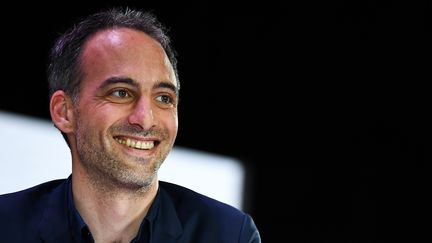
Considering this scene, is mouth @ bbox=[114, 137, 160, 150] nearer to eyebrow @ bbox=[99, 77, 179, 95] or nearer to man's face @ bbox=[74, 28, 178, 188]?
man's face @ bbox=[74, 28, 178, 188]

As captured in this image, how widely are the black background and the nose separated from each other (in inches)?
36.0

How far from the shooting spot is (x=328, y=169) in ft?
9.21

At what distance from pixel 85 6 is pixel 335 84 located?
43.1 inches

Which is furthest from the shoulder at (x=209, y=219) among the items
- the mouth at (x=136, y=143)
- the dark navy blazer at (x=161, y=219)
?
the mouth at (x=136, y=143)

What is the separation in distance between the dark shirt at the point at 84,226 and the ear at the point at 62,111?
178mm

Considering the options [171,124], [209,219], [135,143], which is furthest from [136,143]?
[209,219]

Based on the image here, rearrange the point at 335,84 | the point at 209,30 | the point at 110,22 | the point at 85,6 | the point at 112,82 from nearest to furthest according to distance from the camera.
A: the point at 112,82, the point at 110,22, the point at 85,6, the point at 209,30, the point at 335,84

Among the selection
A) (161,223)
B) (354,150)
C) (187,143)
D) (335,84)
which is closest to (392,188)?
(354,150)

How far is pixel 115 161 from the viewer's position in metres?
1.58

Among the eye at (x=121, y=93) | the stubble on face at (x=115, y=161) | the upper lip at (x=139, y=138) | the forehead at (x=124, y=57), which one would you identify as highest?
the forehead at (x=124, y=57)

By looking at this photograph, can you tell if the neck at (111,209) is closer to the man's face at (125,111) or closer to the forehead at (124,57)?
the man's face at (125,111)

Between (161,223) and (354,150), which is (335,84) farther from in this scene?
(161,223)

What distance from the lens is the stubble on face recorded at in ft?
5.17

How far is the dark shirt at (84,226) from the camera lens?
5.39ft
